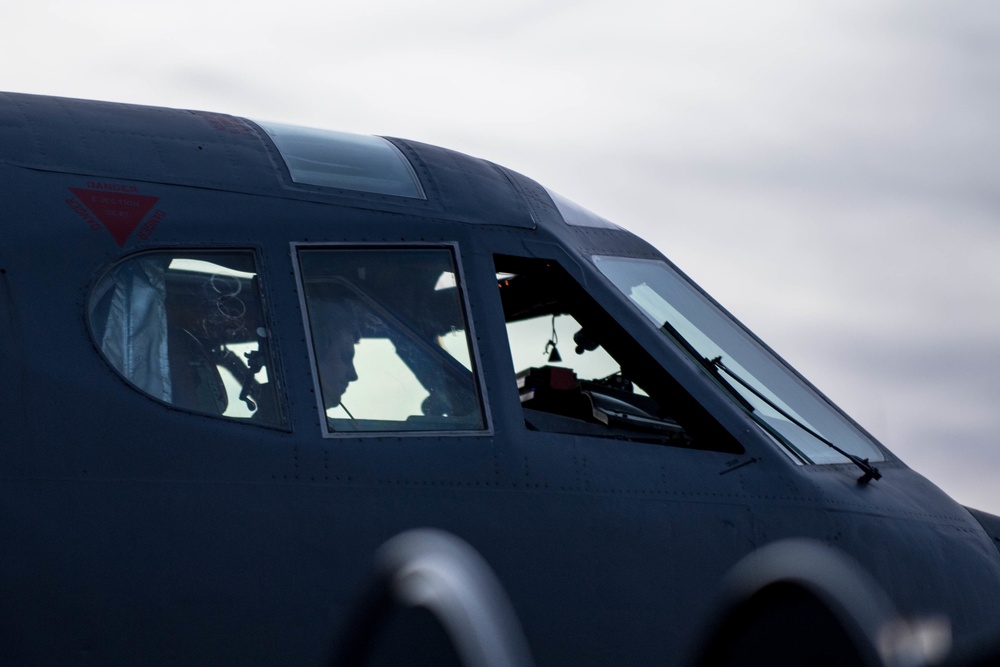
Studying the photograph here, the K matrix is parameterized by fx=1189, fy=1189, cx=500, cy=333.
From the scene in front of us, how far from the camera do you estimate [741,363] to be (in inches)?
233

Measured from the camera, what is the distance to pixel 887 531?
5.36 metres

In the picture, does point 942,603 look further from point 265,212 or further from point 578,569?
point 265,212

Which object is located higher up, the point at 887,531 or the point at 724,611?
the point at 724,611

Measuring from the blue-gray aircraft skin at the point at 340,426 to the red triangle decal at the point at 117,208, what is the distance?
0.04 ft

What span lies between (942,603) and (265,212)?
3488 mm

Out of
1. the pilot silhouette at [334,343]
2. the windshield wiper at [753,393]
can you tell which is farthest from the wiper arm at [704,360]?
the pilot silhouette at [334,343]

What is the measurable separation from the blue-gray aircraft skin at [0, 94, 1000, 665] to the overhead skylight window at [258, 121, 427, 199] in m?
0.02

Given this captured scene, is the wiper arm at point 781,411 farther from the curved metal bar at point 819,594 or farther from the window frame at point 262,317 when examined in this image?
the curved metal bar at point 819,594

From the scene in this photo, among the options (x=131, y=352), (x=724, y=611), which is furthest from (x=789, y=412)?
(x=724, y=611)

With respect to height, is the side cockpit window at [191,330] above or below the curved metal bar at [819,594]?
above

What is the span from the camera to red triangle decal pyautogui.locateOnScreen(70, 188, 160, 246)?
4.76m

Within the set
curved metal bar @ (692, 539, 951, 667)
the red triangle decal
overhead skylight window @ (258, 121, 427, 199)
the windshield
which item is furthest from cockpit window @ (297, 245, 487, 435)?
curved metal bar @ (692, 539, 951, 667)

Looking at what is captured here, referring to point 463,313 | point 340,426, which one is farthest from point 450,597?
point 463,313

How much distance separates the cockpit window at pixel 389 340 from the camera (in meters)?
4.89
